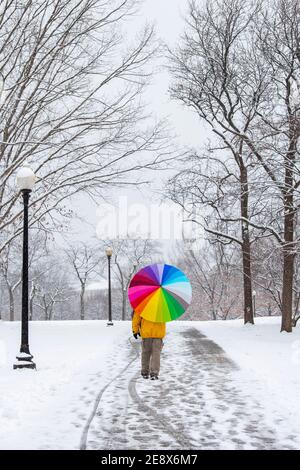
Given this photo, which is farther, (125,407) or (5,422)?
(125,407)

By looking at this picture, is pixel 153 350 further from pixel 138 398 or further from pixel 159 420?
pixel 159 420

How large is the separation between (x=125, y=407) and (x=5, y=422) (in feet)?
5.58

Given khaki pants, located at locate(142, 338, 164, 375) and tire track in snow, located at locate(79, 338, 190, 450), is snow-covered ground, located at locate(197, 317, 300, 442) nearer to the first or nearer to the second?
tire track in snow, located at locate(79, 338, 190, 450)

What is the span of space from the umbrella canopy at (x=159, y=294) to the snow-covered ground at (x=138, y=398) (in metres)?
1.27

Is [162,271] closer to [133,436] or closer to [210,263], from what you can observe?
[133,436]

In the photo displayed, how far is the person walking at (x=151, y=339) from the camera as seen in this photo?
364 inches

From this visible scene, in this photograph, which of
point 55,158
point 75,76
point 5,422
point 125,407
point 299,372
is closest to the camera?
point 5,422

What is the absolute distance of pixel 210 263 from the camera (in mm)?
53688

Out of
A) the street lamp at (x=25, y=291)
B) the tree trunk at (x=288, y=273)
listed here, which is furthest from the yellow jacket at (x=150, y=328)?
the tree trunk at (x=288, y=273)

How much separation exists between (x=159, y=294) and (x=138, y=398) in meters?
2.00

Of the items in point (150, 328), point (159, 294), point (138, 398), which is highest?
point (159, 294)

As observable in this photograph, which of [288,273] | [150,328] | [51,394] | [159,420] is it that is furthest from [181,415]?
[288,273]

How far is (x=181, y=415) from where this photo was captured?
654cm
